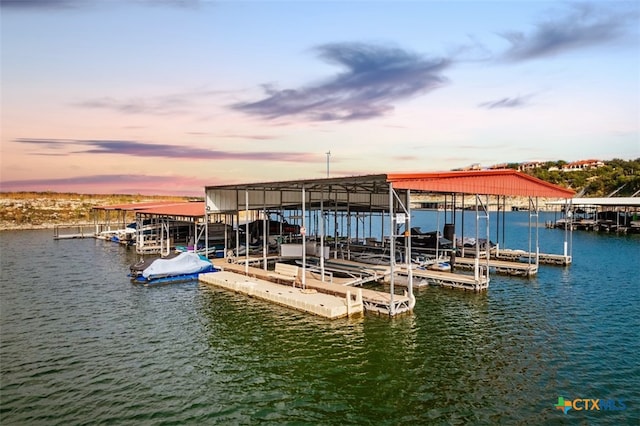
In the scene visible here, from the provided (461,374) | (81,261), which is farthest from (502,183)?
(81,261)

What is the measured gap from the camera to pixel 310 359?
15.9m

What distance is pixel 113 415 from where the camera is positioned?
12078 millimetres

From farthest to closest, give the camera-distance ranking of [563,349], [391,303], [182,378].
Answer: [391,303], [563,349], [182,378]

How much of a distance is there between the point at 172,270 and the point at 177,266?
49 cm

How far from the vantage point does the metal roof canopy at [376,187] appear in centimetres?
2188

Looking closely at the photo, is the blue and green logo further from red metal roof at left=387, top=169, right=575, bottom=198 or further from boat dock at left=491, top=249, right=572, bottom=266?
boat dock at left=491, top=249, right=572, bottom=266

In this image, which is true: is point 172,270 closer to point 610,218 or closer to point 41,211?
point 610,218

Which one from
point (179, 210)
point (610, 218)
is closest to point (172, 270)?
point (179, 210)

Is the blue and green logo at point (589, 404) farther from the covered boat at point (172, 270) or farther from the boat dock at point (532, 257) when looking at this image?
the boat dock at point (532, 257)

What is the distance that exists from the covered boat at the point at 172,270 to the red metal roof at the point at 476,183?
1832cm

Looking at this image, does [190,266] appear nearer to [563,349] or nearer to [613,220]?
[563,349]

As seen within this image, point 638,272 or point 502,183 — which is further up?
point 502,183

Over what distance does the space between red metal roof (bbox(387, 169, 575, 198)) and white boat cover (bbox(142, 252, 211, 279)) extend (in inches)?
722

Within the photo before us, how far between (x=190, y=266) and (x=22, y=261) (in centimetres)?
2091
